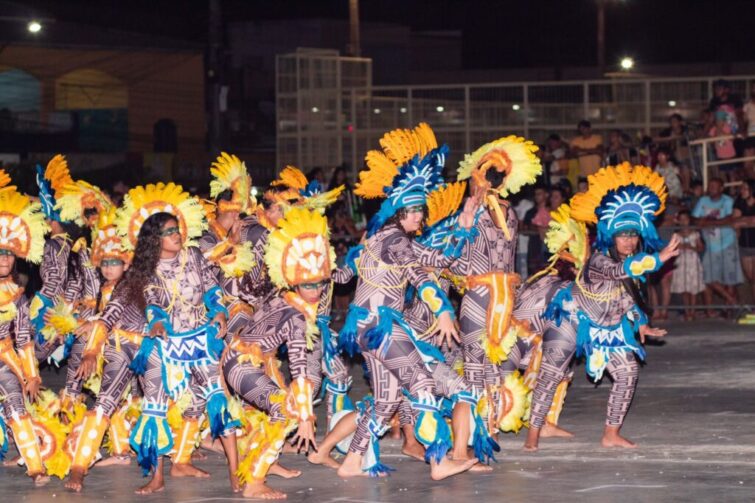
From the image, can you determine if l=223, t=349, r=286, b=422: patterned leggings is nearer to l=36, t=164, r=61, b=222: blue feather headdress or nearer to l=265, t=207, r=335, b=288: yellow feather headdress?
l=265, t=207, r=335, b=288: yellow feather headdress

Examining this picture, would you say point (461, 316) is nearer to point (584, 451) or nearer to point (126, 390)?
point (584, 451)

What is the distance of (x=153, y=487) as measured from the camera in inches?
357

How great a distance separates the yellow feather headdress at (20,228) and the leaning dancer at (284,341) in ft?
5.74

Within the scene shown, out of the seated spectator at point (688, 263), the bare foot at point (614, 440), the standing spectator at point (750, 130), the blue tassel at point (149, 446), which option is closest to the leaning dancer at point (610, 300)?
the bare foot at point (614, 440)

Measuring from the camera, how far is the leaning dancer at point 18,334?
9578mm

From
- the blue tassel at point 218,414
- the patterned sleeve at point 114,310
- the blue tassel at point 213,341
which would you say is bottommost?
the blue tassel at point 218,414

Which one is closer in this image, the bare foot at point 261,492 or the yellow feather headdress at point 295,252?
the bare foot at point 261,492

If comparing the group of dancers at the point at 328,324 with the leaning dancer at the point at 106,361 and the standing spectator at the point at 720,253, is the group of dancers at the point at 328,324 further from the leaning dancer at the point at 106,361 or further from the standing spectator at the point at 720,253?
the standing spectator at the point at 720,253

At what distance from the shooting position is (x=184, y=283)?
9109mm

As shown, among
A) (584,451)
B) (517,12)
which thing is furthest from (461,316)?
(517,12)

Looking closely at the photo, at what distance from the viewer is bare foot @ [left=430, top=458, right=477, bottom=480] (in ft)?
29.8

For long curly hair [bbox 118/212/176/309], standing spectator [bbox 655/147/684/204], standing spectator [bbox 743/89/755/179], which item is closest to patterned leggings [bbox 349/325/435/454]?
long curly hair [bbox 118/212/176/309]

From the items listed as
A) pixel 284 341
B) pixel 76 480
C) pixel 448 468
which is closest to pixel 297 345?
pixel 284 341

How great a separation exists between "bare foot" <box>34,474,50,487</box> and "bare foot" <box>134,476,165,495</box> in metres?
0.76
